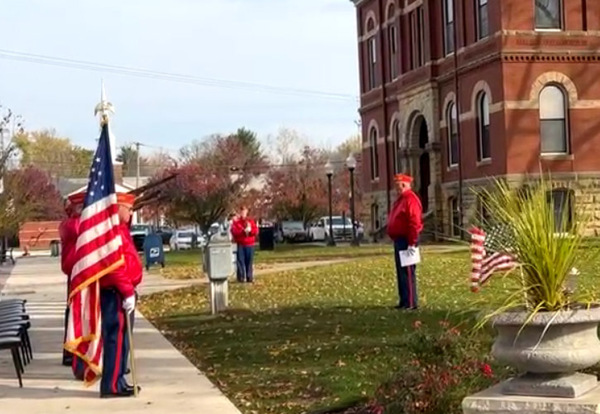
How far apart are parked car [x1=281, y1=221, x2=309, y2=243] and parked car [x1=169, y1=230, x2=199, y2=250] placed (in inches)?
215

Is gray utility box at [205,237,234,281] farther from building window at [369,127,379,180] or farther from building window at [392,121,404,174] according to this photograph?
building window at [369,127,379,180]

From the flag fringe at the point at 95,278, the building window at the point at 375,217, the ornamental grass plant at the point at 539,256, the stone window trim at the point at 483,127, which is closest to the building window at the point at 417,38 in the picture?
the stone window trim at the point at 483,127

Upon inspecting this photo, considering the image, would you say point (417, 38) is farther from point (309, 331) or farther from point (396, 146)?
point (309, 331)

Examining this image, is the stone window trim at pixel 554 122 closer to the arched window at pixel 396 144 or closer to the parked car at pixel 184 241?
the arched window at pixel 396 144

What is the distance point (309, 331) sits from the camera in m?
13.4

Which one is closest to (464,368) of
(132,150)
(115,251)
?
(115,251)

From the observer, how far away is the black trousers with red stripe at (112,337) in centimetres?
955

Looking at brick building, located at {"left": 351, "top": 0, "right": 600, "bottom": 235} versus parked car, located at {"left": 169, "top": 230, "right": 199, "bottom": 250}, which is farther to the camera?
parked car, located at {"left": 169, "top": 230, "right": 199, "bottom": 250}

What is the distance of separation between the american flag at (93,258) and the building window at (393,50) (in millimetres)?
36642

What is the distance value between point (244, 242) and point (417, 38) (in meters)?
22.8

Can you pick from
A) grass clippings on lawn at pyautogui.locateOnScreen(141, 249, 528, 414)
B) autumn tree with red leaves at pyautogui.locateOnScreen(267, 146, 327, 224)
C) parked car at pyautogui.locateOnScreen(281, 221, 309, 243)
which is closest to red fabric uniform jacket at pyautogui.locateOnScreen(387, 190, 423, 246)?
grass clippings on lawn at pyautogui.locateOnScreen(141, 249, 528, 414)

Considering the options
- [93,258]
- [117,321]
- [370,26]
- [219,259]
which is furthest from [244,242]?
[370,26]

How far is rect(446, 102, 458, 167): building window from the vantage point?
128 ft

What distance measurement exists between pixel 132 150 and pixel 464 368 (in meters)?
140
